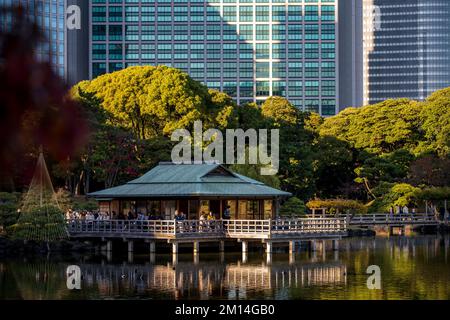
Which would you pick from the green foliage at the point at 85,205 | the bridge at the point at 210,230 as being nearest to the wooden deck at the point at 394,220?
the bridge at the point at 210,230

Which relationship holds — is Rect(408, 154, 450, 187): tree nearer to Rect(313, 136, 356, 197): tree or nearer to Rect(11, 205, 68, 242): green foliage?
Rect(313, 136, 356, 197): tree

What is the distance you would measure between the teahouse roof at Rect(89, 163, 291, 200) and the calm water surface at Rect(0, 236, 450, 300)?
364 cm

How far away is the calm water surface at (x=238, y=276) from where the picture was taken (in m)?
30.4

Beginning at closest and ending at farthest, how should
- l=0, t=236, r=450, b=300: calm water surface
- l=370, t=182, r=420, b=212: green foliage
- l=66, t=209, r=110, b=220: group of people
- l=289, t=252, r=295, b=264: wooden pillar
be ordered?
1. l=0, t=236, r=450, b=300: calm water surface
2. l=289, t=252, r=295, b=264: wooden pillar
3. l=66, t=209, r=110, b=220: group of people
4. l=370, t=182, r=420, b=212: green foliage

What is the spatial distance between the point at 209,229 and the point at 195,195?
Result: 98.5 inches

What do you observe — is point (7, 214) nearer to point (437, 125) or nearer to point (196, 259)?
point (196, 259)

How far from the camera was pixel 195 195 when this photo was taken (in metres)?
46.6

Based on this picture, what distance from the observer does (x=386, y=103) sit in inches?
3327

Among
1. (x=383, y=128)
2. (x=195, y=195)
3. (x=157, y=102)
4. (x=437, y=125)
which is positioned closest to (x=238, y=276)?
(x=195, y=195)

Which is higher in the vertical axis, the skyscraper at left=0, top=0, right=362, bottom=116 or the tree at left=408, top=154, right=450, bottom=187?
the skyscraper at left=0, top=0, right=362, bottom=116

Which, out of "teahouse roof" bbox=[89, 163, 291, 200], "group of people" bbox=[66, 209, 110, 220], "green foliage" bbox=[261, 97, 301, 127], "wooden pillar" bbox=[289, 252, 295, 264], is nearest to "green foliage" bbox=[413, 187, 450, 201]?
"green foliage" bbox=[261, 97, 301, 127]

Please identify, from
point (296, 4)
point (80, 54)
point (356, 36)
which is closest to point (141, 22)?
point (80, 54)

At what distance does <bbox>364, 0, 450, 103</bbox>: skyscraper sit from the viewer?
188 m

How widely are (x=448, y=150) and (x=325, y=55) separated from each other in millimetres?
65875
